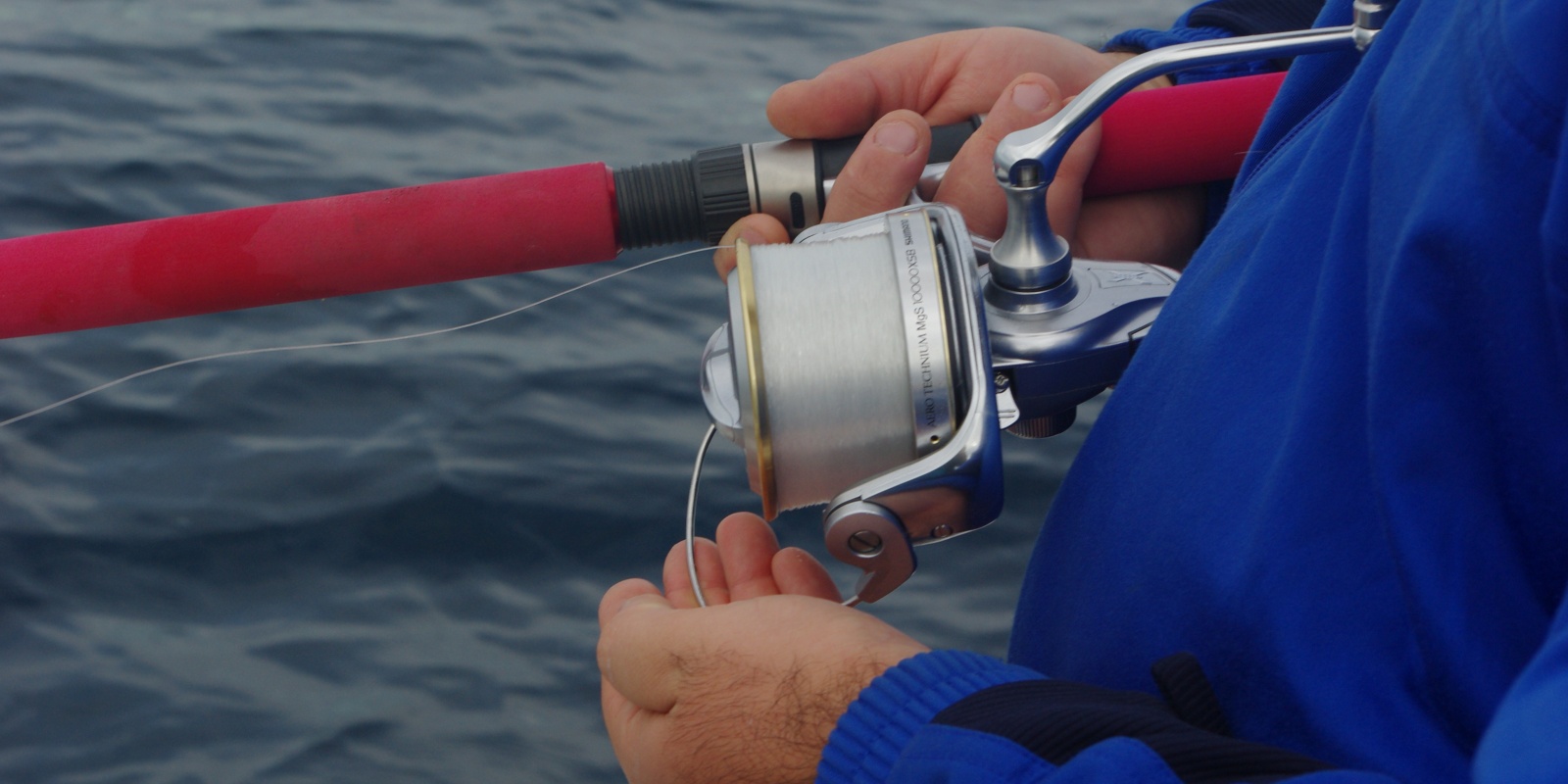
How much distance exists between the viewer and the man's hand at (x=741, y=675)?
107 centimetres

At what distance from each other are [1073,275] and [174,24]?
14.2 ft

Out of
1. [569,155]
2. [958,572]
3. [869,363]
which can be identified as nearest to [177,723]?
[958,572]

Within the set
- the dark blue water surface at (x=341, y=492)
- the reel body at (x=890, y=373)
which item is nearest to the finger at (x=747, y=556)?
the reel body at (x=890, y=373)

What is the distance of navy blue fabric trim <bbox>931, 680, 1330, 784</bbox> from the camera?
0.81 m

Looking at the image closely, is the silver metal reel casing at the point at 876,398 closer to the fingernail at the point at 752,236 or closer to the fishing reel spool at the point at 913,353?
the fishing reel spool at the point at 913,353

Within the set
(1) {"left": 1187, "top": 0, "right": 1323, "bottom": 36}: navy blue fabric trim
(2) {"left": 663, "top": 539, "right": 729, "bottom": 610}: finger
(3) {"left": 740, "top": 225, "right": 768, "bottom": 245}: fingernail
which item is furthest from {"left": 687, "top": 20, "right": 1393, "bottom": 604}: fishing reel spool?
(1) {"left": 1187, "top": 0, "right": 1323, "bottom": 36}: navy blue fabric trim

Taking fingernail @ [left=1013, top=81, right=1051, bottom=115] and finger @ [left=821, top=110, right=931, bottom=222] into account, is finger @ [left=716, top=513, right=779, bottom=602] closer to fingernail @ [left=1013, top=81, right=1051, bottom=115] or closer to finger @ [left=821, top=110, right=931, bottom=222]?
finger @ [left=821, top=110, right=931, bottom=222]

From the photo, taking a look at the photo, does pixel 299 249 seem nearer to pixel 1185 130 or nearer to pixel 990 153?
pixel 990 153

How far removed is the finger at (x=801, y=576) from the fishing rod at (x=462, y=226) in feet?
1.53

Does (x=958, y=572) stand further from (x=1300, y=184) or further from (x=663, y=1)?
(x=663, y=1)

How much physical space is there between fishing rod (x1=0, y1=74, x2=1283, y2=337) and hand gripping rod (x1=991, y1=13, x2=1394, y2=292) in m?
0.44

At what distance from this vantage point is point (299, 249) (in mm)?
1532

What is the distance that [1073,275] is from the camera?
48.8 inches

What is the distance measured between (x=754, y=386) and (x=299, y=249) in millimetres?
673
